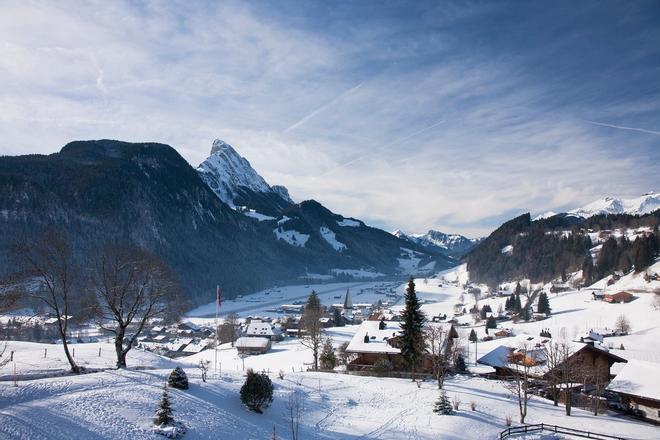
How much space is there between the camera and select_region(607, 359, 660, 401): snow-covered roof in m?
40.5

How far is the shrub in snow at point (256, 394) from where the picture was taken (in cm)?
2923

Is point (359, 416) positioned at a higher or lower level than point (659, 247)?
lower

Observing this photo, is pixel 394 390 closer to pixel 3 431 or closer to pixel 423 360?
pixel 423 360

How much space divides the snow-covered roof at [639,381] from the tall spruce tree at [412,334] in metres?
18.8

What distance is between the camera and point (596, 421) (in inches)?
1399

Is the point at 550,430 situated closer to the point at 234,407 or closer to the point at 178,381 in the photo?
the point at 234,407

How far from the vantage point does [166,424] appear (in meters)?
23.0

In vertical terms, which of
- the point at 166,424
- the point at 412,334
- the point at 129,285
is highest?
the point at 129,285

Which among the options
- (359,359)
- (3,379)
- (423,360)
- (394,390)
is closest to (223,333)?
(359,359)

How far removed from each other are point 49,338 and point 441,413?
328 ft

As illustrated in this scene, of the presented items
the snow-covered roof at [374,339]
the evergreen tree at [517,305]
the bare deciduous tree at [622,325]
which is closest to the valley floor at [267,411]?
the snow-covered roof at [374,339]

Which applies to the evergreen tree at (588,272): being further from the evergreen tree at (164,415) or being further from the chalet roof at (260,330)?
the evergreen tree at (164,415)

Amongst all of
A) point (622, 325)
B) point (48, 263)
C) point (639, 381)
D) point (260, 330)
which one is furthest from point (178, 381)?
point (622, 325)

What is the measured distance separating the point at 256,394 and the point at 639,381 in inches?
1499
